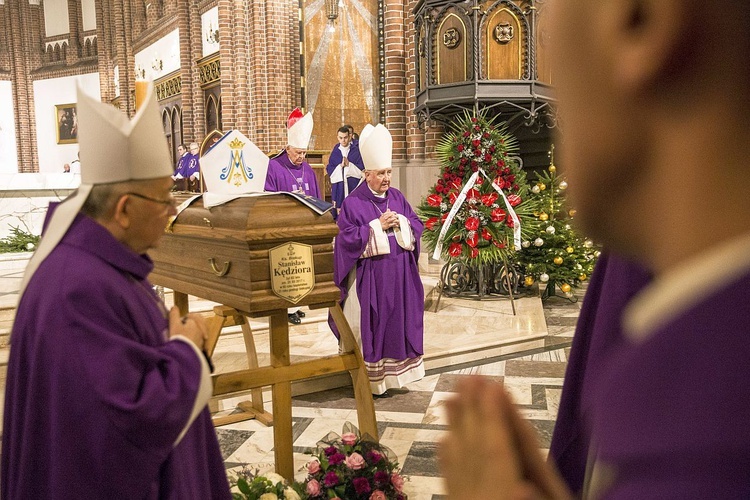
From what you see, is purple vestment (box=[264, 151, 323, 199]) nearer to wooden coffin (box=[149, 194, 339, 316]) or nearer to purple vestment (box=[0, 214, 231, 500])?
wooden coffin (box=[149, 194, 339, 316])

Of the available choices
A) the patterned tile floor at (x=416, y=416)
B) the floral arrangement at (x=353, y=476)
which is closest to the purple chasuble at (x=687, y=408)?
the floral arrangement at (x=353, y=476)

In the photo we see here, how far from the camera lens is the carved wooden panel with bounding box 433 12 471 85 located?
859cm

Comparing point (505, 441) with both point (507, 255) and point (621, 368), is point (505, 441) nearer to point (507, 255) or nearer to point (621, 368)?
point (621, 368)

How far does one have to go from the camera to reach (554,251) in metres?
7.76

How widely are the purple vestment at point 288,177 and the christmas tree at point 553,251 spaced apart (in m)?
2.51

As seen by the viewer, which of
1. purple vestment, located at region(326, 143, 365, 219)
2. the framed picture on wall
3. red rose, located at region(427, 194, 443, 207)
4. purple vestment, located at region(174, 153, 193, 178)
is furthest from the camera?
the framed picture on wall

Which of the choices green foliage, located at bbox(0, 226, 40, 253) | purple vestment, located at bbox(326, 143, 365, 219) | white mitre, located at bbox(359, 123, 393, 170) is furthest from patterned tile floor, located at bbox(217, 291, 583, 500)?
green foliage, located at bbox(0, 226, 40, 253)

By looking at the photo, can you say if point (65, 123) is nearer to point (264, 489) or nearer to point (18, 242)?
point (18, 242)

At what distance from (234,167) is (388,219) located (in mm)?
1884

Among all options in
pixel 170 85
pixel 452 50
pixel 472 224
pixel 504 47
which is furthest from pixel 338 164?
pixel 170 85

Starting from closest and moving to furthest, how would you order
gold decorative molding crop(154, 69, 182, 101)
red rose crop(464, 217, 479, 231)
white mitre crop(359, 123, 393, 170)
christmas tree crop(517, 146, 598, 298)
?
white mitre crop(359, 123, 393, 170), red rose crop(464, 217, 479, 231), christmas tree crop(517, 146, 598, 298), gold decorative molding crop(154, 69, 182, 101)

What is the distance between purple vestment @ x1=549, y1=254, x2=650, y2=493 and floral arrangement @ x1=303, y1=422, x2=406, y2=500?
2115mm

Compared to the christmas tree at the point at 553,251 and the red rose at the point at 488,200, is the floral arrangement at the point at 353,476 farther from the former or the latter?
the christmas tree at the point at 553,251

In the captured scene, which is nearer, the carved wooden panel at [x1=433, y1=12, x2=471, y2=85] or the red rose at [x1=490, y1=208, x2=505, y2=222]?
the red rose at [x1=490, y1=208, x2=505, y2=222]
